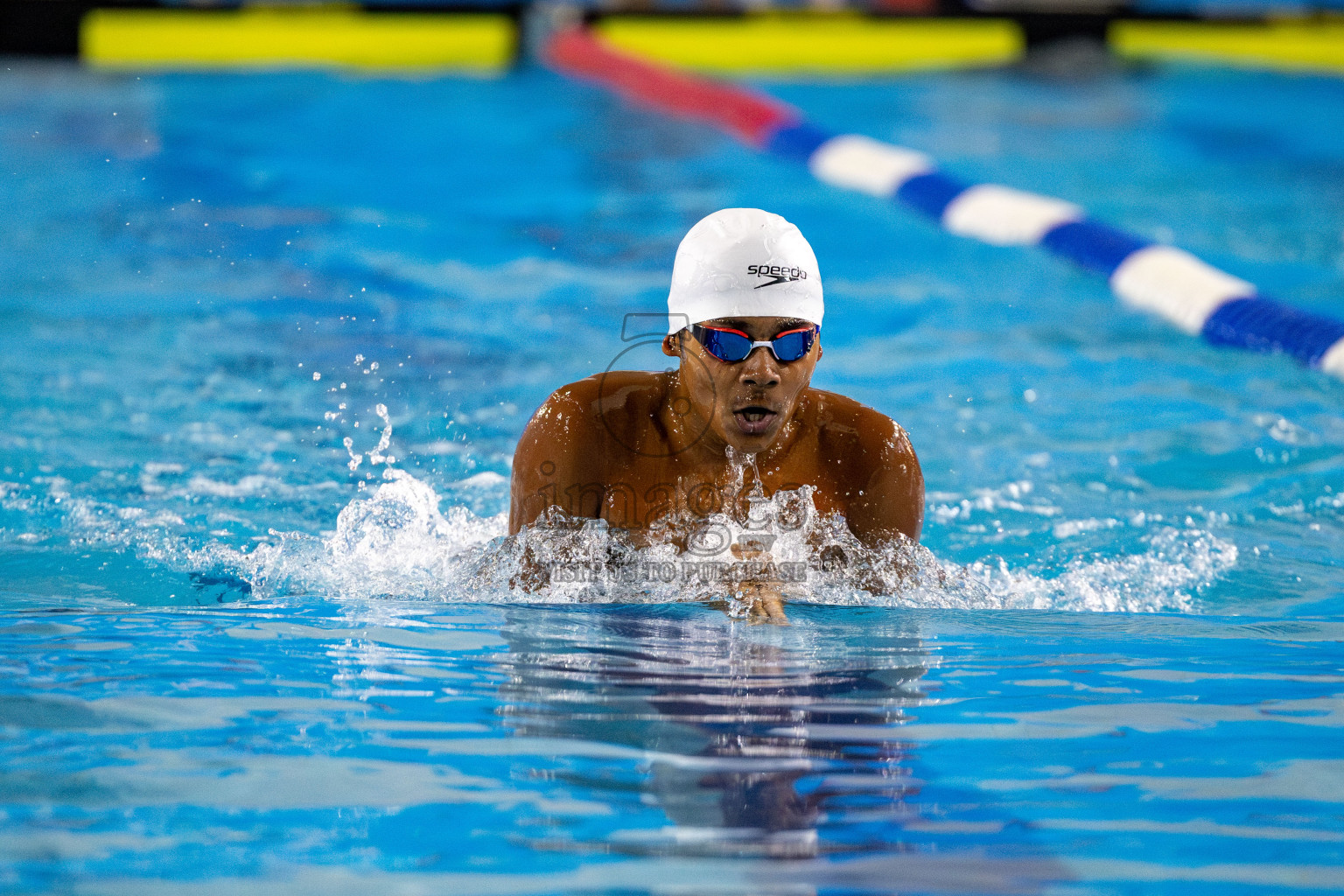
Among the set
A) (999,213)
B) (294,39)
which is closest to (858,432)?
(999,213)

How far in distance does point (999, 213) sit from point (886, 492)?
14.2 ft

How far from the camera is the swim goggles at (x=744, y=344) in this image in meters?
2.54

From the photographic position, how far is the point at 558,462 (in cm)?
268

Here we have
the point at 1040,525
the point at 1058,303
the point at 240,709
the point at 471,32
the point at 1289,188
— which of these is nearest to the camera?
the point at 240,709

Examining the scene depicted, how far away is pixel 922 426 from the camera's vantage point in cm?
437

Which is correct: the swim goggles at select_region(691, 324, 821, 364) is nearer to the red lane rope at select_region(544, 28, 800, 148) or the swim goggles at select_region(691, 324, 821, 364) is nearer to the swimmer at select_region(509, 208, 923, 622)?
the swimmer at select_region(509, 208, 923, 622)

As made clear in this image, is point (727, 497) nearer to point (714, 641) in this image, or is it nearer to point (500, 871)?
point (714, 641)

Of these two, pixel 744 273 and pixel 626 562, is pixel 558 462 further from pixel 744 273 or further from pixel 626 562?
pixel 744 273

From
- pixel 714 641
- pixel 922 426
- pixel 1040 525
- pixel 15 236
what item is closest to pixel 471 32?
pixel 15 236

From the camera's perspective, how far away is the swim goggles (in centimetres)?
254

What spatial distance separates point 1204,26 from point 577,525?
35.8 feet

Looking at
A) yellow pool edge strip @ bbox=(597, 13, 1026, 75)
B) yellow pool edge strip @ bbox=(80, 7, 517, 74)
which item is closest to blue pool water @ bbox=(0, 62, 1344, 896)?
yellow pool edge strip @ bbox=(80, 7, 517, 74)

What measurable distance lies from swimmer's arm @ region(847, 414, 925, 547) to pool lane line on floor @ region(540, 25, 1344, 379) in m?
2.60

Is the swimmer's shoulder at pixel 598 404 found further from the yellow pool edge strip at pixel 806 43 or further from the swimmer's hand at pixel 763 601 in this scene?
the yellow pool edge strip at pixel 806 43
